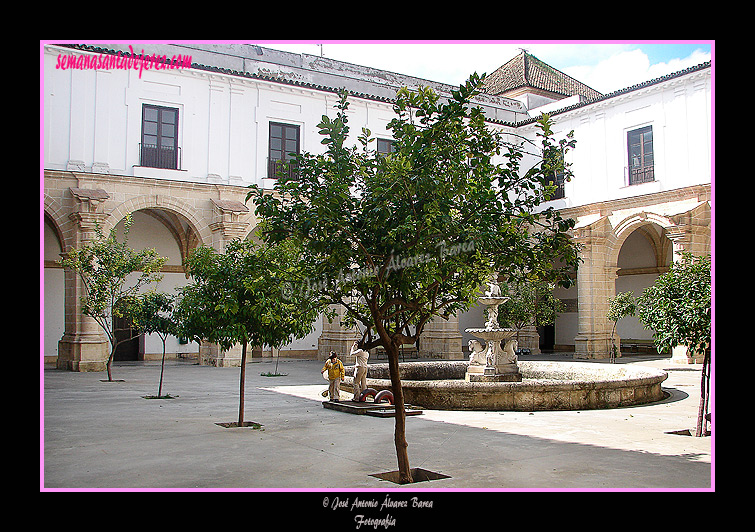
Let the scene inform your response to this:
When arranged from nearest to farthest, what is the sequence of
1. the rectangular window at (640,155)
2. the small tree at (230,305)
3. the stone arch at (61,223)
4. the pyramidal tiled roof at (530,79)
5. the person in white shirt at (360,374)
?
the small tree at (230,305) → the person in white shirt at (360,374) → the stone arch at (61,223) → the rectangular window at (640,155) → the pyramidal tiled roof at (530,79)

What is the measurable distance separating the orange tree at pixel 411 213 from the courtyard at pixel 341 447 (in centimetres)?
111

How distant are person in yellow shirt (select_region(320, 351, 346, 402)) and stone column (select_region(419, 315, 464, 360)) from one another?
38.8 feet

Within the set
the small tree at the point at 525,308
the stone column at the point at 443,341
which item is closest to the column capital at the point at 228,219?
the stone column at the point at 443,341

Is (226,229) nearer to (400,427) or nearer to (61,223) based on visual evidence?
(61,223)

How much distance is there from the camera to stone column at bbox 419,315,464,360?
23.0 metres

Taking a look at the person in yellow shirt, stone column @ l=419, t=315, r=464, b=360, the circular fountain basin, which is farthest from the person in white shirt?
stone column @ l=419, t=315, r=464, b=360

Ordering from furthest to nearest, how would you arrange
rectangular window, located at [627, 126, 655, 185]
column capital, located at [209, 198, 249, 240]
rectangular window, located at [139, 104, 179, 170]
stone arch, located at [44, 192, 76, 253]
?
rectangular window, located at [627, 126, 655, 185] < column capital, located at [209, 198, 249, 240] < rectangular window, located at [139, 104, 179, 170] < stone arch, located at [44, 192, 76, 253]

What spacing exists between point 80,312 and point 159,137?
5255mm

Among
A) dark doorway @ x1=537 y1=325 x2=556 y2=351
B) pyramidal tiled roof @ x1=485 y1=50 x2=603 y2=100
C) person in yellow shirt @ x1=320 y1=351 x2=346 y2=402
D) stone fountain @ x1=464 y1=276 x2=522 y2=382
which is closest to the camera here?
person in yellow shirt @ x1=320 y1=351 x2=346 y2=402

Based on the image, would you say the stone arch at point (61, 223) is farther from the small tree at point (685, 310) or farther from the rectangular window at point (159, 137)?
the small tree at point (685, 310)

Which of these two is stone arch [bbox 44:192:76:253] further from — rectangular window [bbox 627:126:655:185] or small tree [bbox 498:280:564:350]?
rectangular window [bbox 627:126:655:185]

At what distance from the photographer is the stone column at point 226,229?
19500 millimetres

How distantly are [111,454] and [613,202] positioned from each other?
18.7 meters
